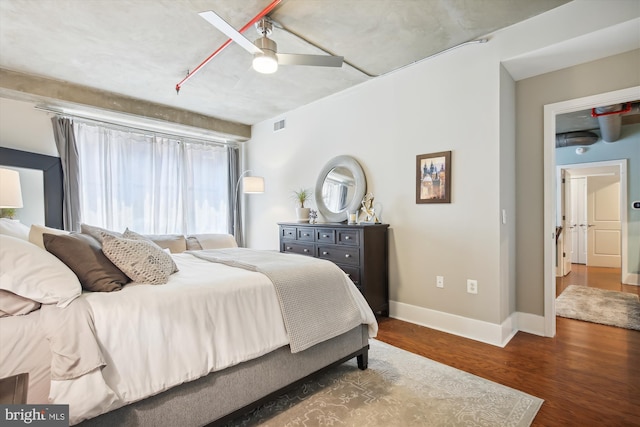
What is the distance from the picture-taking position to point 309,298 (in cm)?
186

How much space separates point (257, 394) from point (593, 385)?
2.19m

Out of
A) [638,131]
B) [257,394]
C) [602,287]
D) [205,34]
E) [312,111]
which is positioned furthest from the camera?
[638,131]

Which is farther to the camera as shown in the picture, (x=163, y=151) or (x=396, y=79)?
(x=163, y=151)

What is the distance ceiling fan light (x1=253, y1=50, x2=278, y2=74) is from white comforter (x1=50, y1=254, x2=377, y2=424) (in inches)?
57.6

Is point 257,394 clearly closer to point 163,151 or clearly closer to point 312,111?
point 312,111

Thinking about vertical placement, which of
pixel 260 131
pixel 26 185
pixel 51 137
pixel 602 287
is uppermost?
pixel 260 131

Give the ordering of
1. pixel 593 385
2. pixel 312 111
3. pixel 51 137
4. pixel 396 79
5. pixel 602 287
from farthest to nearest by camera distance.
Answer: pixel 602 287
pixel 312 111
pixel 51 137
pixel 396 79
pixel 593 385

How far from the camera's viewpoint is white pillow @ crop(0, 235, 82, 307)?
3.84 ft

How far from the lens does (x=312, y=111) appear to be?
4.31 metres

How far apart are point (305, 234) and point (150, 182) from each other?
103 inches

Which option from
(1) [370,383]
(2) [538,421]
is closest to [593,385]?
(2) [538,421]

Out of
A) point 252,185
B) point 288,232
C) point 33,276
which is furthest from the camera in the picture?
point 252,185

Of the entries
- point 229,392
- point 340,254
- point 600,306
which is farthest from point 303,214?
point 600,306

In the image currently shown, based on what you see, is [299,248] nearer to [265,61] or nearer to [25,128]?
[265,61]
